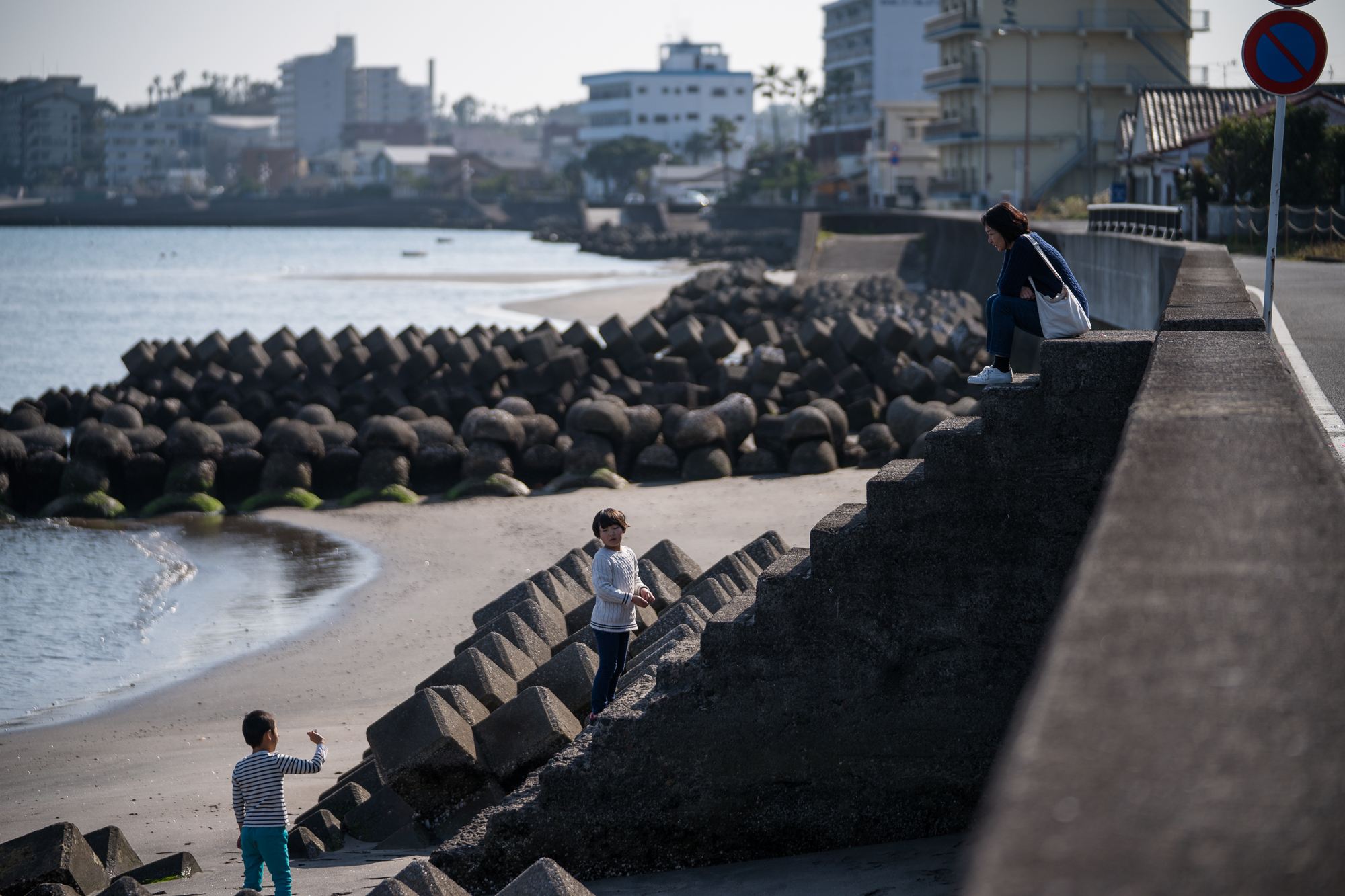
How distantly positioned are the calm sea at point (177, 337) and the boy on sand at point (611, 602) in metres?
5.61

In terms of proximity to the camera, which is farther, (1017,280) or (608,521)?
(608,521)

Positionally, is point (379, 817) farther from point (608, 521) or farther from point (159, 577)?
point (159, 577)

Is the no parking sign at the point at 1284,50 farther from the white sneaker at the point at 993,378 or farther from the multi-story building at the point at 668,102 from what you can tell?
the multi-story building at the point at 668,102

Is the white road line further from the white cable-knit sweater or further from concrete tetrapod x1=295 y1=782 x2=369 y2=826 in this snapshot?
concrete tetrapod x1=295 y1=782 x2=369 y2=826

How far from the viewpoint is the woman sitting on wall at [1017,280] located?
6016mm

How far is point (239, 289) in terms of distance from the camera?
213 ft

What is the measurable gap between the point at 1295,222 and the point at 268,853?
70.6 feet

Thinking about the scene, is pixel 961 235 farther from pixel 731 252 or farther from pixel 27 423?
pixel 731 252

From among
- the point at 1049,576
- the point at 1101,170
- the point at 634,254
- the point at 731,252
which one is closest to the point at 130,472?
the point at 1049,576

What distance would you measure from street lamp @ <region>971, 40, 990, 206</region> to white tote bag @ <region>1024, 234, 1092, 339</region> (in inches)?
1977

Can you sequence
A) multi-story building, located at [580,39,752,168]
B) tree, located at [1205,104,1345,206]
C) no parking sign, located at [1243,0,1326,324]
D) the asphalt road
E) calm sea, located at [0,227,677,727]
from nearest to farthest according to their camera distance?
no parking sign, located at [1243,0,1326,324] → the asphalt road → calm sea, located at [0,227,677,727] → tree, located at [1205,104,1345,206] → multi-story building, located at [580,39,752,168]

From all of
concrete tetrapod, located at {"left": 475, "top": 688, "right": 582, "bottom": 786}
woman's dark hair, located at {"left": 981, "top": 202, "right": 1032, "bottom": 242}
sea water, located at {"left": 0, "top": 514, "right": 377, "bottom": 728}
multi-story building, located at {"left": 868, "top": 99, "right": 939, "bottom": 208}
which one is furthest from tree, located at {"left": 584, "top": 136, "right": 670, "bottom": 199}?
concrete tetrapod, located at {"left": 475, "top": 688, "right": 582, "bottom": 786}

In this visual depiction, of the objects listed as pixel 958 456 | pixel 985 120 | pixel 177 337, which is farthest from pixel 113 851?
pixel 985 120

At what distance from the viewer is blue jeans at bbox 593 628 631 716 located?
645 cm
